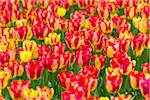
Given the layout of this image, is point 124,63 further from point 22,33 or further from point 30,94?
point 22,33

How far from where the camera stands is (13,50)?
326 cm

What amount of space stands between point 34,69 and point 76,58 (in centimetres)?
33

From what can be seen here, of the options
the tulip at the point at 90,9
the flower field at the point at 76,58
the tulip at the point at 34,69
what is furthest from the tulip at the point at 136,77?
the tulip at the point at 90,9

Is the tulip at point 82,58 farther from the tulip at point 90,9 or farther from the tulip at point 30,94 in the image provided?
the tulip at point 90,9

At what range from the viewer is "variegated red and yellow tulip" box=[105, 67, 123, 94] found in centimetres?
263

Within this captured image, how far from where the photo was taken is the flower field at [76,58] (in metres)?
2.54

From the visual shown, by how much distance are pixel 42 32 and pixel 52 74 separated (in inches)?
24.5

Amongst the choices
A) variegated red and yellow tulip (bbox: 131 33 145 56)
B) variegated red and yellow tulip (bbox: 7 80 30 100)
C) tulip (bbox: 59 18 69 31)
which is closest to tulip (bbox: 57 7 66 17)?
tulip (bbox: 59 18 69 31)

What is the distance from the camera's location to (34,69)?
2.88m

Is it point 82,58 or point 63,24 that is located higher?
point 63,24

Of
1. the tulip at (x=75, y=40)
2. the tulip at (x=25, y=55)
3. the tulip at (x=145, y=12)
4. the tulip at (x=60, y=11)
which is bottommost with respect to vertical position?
the tulip at (x=25, y=55)

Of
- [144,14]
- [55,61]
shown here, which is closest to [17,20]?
[144,14]

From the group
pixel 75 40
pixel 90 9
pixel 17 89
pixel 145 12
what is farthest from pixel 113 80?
pixel 90 9

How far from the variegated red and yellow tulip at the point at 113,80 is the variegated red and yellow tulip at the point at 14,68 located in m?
0.61
